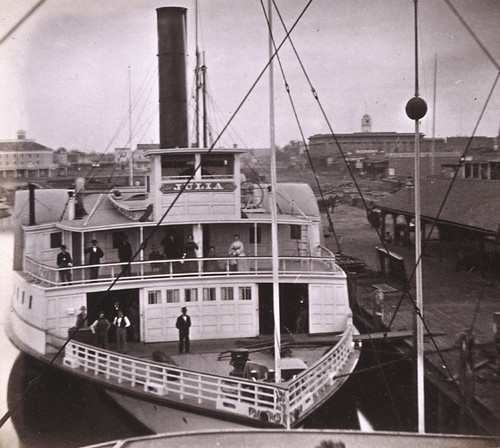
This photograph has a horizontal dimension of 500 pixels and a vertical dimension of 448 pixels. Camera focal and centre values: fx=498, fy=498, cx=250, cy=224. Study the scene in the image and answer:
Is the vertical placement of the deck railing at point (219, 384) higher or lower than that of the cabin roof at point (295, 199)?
lower

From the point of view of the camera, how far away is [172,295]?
195cm

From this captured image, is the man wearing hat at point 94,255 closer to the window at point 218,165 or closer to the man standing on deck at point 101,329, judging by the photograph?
the man standing on deck at point 101,329

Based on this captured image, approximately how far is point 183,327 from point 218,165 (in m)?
0.65

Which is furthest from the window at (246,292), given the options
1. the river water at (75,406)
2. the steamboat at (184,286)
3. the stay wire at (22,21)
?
the stay wire at (22,21)

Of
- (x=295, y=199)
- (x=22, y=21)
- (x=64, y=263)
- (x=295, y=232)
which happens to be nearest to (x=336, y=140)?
(x=295, y=199)

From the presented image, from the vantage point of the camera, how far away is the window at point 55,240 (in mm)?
1960

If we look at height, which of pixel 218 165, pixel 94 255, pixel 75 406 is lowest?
pixel 75 406

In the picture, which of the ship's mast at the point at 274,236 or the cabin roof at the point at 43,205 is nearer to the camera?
the ship's mast at the point at 274,236

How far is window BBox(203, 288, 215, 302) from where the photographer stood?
6.42ft

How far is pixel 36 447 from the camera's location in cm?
186

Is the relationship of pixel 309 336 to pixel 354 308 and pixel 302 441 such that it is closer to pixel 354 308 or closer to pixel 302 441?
pixel 354 308

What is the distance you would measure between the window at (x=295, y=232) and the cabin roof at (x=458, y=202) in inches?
13.4

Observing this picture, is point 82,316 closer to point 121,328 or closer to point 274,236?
point 121,328

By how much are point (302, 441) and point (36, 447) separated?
99 centimetres
